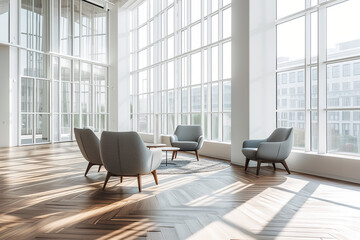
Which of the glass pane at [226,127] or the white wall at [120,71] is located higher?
the white wall at [120,71]

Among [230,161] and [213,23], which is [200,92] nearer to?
[213,23]

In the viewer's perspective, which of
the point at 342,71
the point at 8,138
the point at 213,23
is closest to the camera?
the point at 342,71

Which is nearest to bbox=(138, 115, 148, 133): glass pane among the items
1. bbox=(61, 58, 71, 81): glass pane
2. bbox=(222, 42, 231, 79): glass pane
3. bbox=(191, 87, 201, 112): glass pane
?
bbox=(61, 58, 71, 81): glass pane

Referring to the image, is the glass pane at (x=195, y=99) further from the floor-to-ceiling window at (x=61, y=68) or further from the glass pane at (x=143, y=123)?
the floor-to-ceiling window at (x=61, y=68)

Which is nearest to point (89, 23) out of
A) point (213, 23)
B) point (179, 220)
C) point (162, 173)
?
point (213, 23)

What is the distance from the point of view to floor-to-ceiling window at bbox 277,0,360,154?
5.38m

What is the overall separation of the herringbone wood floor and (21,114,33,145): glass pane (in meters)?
6.60

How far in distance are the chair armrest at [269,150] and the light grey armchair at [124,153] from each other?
7.46 ft

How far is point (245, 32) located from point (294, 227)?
189 inches

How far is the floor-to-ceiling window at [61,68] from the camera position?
11812mm

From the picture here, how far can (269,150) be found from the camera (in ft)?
18.4

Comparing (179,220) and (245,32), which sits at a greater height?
(245,32)

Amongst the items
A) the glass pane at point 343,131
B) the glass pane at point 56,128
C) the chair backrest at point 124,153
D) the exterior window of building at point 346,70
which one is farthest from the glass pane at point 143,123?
the exterior window of building at point 346,70

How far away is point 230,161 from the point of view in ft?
24.7
